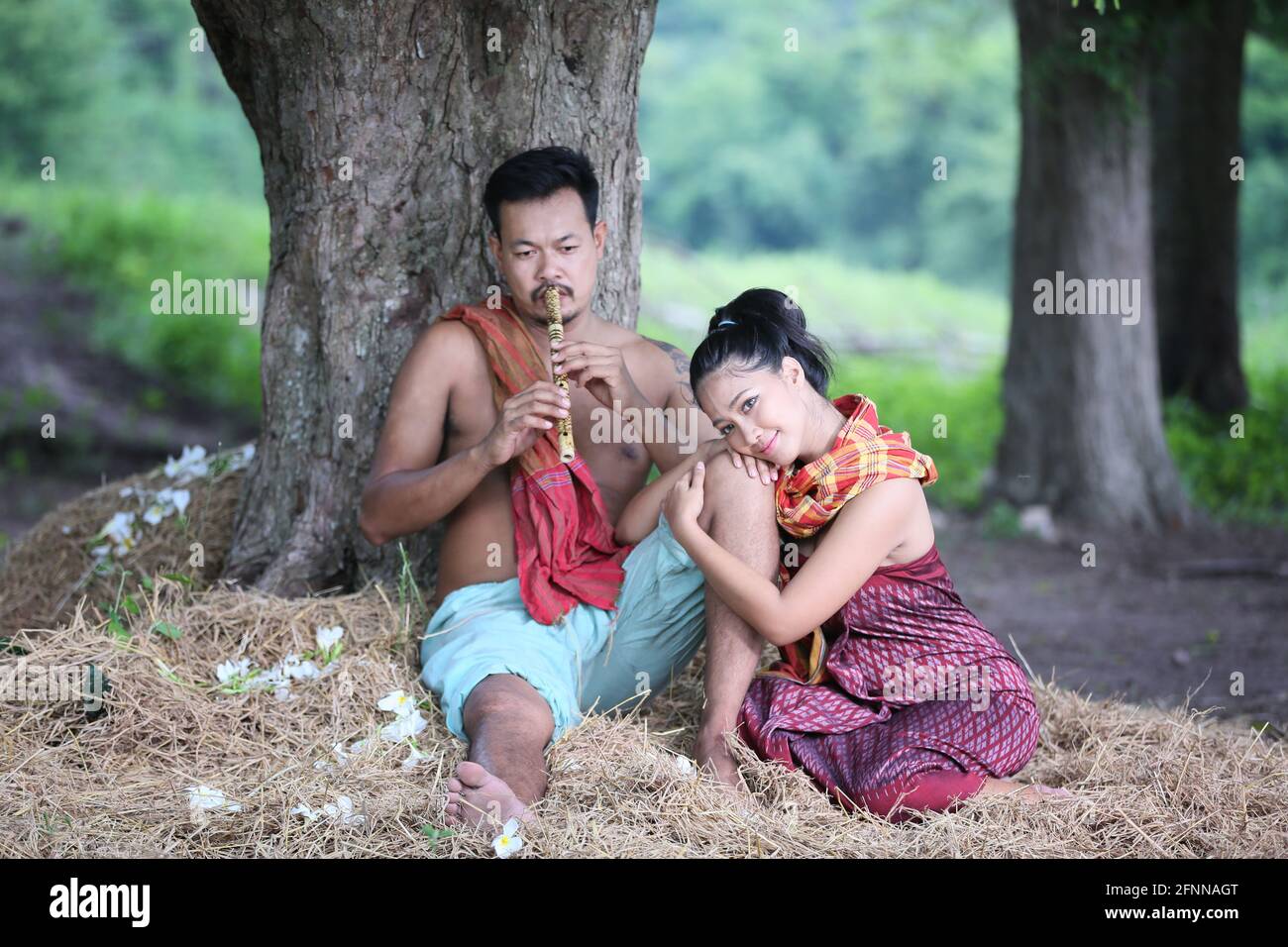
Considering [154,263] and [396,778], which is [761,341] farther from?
[154,263]

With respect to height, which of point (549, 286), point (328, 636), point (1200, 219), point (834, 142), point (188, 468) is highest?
point (834, 142)

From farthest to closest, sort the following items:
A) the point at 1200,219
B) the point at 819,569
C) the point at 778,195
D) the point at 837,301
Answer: the point at 778,195, the point at 837,301, the point at 1200,219, the point at 819,569

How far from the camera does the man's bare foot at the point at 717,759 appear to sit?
2.83 m

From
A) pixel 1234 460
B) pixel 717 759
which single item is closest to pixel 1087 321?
pixel 1234 460

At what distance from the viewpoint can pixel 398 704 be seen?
3072mm

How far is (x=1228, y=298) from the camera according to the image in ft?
27.7

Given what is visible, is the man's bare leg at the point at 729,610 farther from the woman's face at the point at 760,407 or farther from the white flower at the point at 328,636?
the white flower at the point at 328,636

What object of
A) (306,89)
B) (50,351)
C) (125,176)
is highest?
(125,176)

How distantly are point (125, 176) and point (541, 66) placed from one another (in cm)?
1803

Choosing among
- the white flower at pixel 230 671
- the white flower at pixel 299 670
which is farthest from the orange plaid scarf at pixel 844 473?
the white flower at pixel 230 671

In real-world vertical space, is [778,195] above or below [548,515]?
above

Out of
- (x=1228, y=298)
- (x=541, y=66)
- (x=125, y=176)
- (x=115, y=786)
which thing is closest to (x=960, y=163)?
(x=125, y=176)

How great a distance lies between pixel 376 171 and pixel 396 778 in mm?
1759

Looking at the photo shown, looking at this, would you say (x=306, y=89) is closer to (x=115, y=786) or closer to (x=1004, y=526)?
(x=115, y=786)
